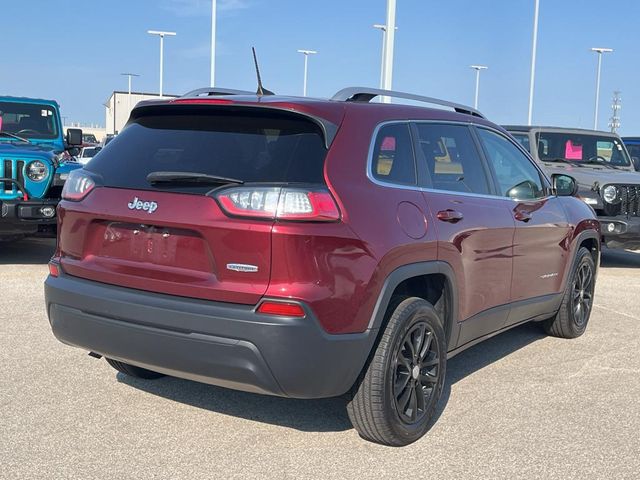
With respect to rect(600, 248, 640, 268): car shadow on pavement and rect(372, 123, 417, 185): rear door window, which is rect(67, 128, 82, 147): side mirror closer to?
rect(372, 123, 417, 185): rear door window

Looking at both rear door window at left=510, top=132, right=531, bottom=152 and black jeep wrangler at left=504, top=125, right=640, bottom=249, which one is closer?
black jeep wrangler at left=504, top=125, right=640, bottom=249

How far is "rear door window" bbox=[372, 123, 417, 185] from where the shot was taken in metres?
3.69

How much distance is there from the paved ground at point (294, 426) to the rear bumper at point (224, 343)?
0.43m

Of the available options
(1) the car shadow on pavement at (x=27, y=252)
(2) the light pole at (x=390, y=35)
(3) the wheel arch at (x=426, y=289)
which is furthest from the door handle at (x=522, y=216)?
(2) the light pole at (x=390, y=35)

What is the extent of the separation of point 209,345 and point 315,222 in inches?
27.6

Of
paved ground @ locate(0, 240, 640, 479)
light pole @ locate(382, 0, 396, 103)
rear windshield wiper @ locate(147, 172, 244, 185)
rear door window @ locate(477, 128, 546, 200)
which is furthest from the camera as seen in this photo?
light pole @ locate(382, 0, 396, 103)

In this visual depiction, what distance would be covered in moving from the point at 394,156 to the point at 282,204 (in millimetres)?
879

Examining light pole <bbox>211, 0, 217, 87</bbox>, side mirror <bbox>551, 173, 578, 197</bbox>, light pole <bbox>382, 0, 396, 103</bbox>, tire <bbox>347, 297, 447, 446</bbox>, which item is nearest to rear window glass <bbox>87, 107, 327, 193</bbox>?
tire <bbox>347, 297, 447, 446</bbox>

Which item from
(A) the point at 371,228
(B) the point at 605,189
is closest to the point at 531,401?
(A) the point at 371,228

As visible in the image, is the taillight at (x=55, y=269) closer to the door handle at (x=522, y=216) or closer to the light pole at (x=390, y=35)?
the door handle at (x=522, y=216)

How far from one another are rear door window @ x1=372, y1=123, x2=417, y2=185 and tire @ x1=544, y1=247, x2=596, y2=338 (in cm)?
254

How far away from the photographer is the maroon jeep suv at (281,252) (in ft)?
10.5

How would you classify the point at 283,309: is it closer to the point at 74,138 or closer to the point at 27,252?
the point at 74,138

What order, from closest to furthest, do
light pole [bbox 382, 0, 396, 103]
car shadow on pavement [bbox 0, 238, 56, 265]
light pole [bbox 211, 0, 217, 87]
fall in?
1. car shadow on pavement [bbox 0, 238, 56, 265]
2. light pole [bbox 382, 0, 396, 103]
3. light pole [bbox 211, 0, 217, 87]
